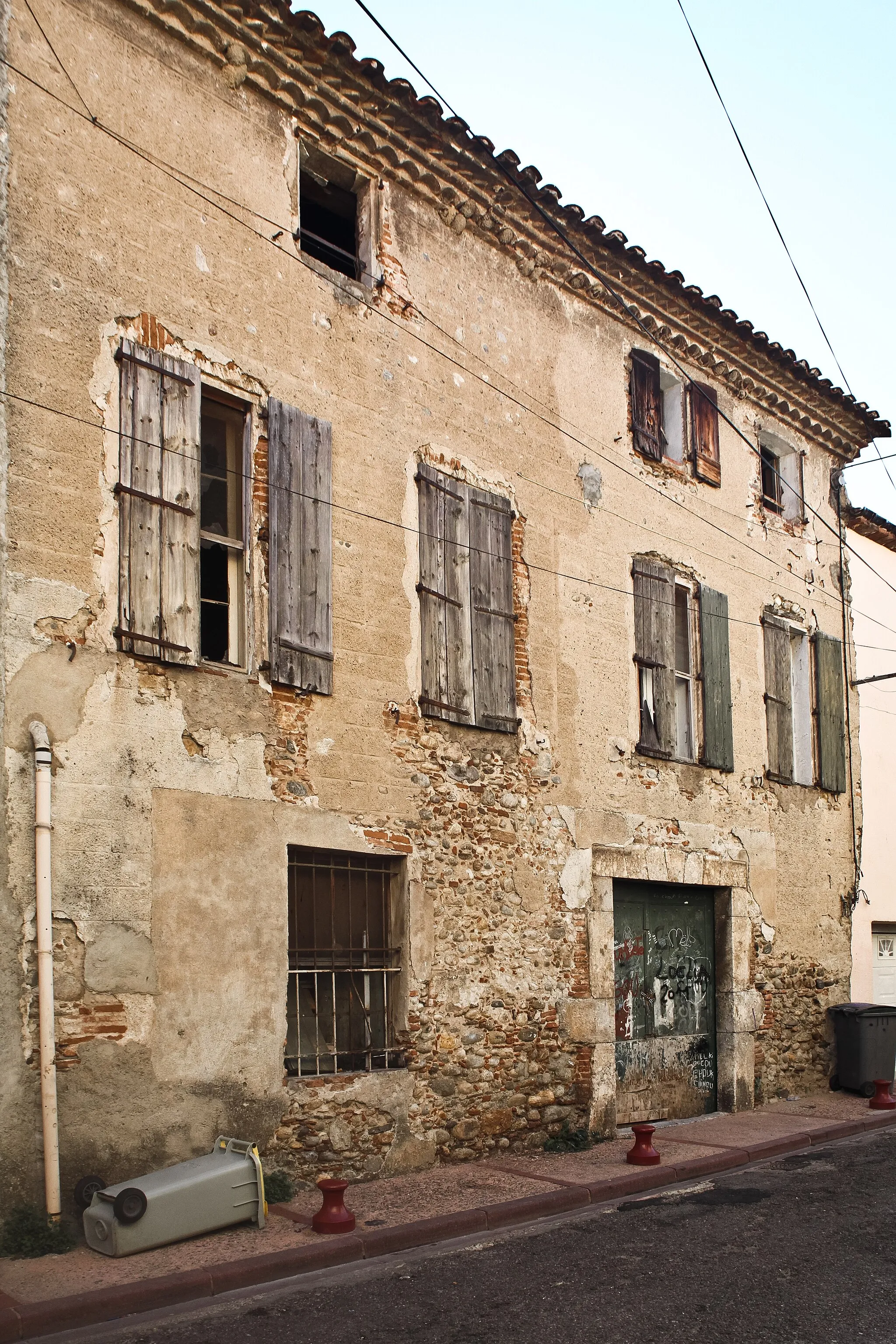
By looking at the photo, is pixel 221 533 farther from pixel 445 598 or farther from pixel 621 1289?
pixel 621 1289

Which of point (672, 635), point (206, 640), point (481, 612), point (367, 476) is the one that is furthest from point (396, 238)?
point (672, 635)

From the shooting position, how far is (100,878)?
7246 mm

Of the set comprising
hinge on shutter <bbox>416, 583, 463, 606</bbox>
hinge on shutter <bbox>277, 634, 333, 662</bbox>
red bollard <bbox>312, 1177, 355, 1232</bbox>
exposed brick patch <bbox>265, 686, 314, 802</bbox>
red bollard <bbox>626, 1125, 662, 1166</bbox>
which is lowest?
red bollard <bbox>626, 1125, 662, 1166</bbox>

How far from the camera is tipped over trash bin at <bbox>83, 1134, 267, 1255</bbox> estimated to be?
6504 millimetres

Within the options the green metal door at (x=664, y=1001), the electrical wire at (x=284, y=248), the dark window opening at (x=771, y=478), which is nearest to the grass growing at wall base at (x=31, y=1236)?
the green metal door at (x=664, y=1001)

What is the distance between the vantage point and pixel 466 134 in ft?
33.4

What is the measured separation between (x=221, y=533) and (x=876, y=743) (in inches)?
420

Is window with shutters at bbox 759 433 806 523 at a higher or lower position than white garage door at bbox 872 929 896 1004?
higher

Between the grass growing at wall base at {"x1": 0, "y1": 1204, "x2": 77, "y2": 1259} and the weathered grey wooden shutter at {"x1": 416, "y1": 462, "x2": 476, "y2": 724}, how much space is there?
4.37m

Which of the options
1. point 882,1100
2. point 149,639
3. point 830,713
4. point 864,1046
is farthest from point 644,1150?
point 830,713

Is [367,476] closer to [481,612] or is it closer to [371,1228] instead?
[481,612]

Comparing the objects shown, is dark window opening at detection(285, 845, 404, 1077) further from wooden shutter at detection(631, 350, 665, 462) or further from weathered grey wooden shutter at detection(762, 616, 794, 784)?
weathered grey wooden shutter at detection(762, 616, 794, 784)

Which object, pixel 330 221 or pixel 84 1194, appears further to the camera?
pixel 330 221

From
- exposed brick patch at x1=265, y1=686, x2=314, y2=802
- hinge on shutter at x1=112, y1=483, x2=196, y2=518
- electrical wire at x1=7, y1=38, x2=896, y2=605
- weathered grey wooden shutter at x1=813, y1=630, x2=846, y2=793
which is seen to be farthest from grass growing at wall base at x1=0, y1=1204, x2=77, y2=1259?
weathered grey wooden shutter at x1=813, y1=630, x2=846, y2=793
